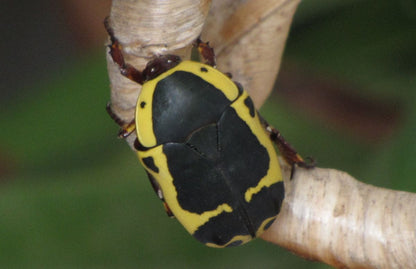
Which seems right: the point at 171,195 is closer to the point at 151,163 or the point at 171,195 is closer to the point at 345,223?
the point at 151,163

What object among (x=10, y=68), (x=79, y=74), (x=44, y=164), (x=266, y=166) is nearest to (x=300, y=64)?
(x=79, y=74)

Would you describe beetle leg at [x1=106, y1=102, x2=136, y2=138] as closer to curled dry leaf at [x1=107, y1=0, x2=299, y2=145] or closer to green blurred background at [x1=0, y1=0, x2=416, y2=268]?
curled dry leaf at [x1=107, y1=0, x2=299, y2=145]

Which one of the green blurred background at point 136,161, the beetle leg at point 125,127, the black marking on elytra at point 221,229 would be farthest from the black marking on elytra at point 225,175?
the green blurred background at point 136,161

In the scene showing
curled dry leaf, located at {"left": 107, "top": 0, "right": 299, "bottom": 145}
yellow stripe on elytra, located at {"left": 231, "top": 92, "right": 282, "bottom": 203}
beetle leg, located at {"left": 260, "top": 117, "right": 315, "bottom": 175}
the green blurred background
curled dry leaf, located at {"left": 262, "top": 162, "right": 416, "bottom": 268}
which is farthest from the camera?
the green blurred background

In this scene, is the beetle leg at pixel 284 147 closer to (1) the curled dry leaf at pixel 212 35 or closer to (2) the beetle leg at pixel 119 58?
(1) the curled dry leaf at pixel 212 35

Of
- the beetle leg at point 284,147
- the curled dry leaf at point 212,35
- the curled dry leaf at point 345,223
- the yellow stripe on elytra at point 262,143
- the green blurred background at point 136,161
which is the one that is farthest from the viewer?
the green blurred background at point 136,161

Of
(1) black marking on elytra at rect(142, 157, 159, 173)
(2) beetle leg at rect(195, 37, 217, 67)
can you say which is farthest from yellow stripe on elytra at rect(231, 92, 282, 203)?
(1) black marking on elytra at rect(142, 157, 159, 173)

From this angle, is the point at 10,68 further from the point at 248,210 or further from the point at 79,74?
the point at 248,210
